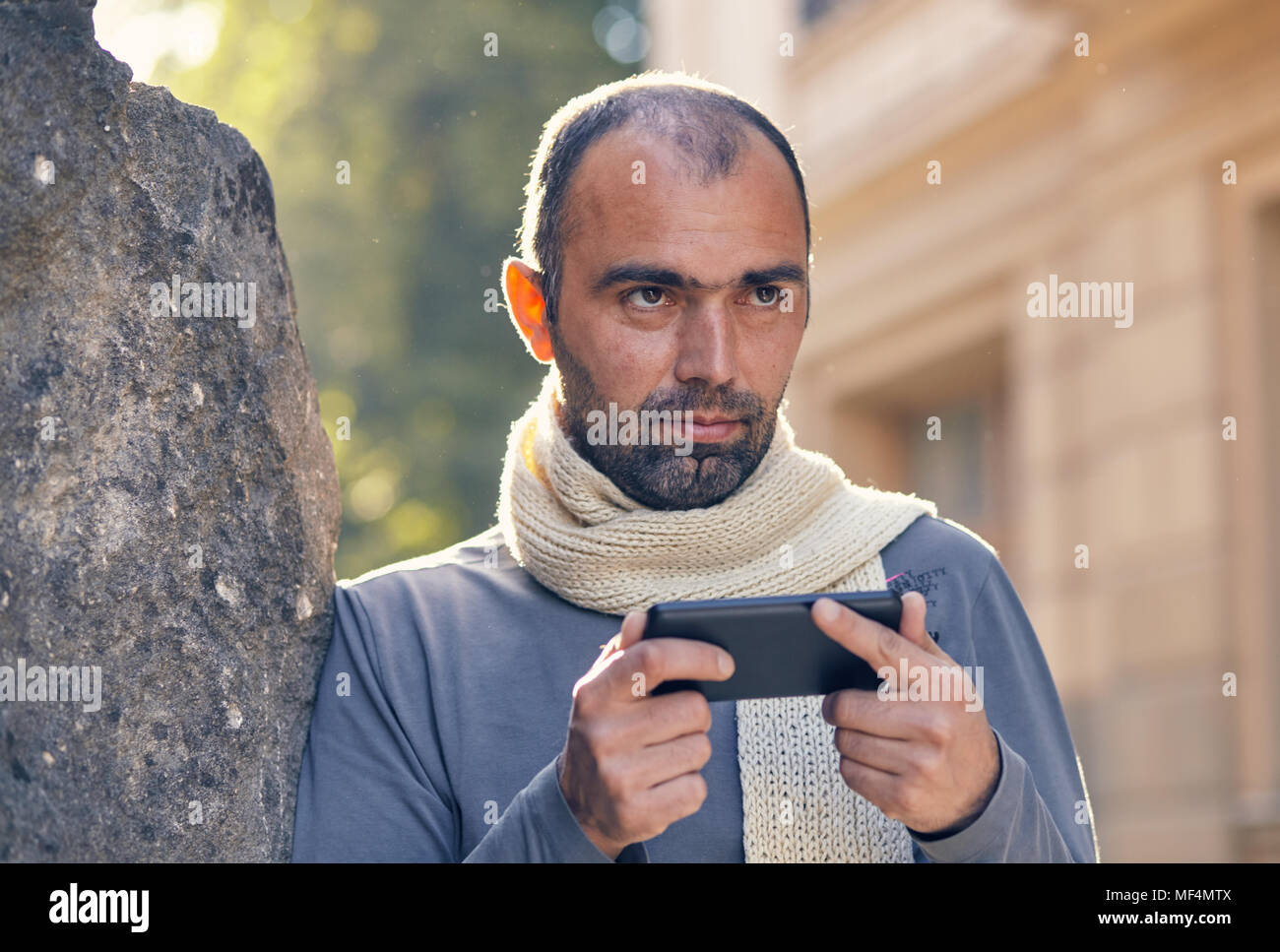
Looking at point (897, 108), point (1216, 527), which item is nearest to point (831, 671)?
point (1216, 527)

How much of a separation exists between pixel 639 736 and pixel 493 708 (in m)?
0.59

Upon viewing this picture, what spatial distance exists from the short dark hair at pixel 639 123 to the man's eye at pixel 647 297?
180 millimetres

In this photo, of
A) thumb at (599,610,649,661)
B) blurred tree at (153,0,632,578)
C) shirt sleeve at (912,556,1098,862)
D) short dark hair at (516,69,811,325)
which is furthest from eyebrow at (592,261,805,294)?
blurred tree at (153,0,632,578)

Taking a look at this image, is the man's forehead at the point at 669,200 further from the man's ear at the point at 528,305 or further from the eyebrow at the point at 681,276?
the man's ear at the point at 528,305

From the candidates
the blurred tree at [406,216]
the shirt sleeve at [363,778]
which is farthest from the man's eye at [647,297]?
the blurred tree at [406,216]

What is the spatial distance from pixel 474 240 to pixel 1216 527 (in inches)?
237

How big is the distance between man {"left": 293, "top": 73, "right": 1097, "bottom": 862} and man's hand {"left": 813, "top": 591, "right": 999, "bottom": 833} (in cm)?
16

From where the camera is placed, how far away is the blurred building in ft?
22.0

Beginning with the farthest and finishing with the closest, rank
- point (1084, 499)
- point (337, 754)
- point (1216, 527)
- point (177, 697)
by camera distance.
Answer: point (1084, 499), point (1216, 527), point (337, 754), point (177, 697)

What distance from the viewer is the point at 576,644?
8.09ft

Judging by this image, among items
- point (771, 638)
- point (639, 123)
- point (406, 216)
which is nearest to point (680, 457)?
point (639, 123)

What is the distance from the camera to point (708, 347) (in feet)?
7.77

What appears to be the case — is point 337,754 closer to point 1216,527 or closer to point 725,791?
point 725,791

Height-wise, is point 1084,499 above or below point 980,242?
below
